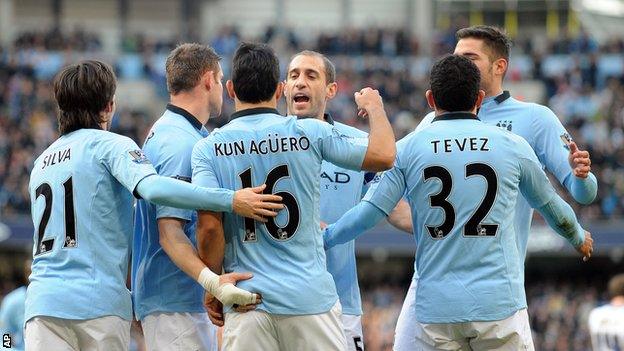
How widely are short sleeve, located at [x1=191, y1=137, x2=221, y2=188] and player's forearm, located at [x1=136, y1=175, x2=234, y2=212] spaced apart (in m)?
0.12

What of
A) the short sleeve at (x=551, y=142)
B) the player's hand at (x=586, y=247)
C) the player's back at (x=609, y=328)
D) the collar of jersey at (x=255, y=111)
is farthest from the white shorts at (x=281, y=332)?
the player's back at (x=609, y=328)

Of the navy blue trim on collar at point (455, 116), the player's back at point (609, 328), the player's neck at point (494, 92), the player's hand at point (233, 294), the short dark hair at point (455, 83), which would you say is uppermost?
the short dark hair at point (455, 83)

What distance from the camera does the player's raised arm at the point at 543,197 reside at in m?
6.71

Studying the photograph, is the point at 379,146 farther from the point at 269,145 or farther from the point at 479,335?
the point at 479,335

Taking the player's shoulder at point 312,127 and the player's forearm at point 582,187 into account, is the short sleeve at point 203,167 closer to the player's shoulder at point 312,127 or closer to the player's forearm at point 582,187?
the player's shoulder at point 312,127

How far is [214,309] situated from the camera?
6.73 meters

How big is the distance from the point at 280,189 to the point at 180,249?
70 centimetres

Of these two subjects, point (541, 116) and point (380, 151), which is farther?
point (541, 116)

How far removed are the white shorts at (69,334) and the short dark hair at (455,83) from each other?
2.30 metres

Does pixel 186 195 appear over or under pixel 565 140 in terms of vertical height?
under

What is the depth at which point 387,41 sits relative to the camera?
129ft

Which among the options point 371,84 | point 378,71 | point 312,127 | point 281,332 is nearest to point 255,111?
point 312,127

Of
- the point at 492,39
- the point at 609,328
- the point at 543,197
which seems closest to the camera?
the point at 543,197

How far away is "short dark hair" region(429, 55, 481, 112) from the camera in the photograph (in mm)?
6723
